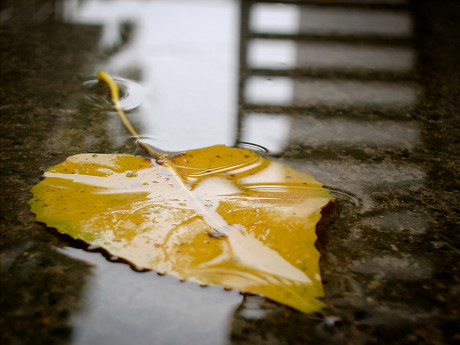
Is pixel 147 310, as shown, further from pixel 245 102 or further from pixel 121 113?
pixel 245 102

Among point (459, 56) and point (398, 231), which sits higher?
point (459, 56)

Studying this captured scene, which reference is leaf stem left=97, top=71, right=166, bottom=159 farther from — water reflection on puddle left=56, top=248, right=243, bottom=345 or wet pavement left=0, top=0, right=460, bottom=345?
water reflection on puddle left=56, top=248, right=243, bottom=345

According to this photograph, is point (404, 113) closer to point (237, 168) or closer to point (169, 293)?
point (237, 168)

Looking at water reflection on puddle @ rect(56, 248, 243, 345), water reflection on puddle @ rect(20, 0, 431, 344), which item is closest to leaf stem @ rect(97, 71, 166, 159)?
water reflection on puddle @ rect(20, 0, 431, 344)

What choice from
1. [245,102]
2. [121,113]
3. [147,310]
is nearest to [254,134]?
[245,102]

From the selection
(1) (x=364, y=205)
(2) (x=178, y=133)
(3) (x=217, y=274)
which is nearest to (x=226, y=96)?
→ (2) (x=178, y=133)

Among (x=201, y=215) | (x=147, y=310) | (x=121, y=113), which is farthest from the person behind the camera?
(x=121, y=113)
